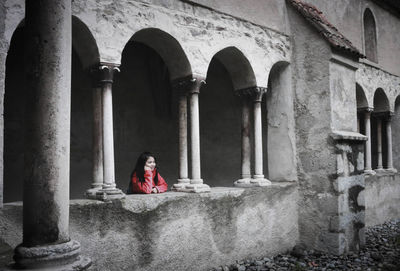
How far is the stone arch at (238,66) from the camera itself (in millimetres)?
6035

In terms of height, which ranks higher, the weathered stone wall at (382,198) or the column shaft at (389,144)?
the column shaft at (389,144)

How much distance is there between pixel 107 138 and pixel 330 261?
3874 millimetres

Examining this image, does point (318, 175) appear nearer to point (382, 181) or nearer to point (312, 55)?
point (312, 55)

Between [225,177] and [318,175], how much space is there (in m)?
3.11

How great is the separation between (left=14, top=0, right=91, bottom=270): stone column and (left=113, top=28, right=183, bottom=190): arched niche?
18.3 ft

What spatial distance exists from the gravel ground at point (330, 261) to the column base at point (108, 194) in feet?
6.26

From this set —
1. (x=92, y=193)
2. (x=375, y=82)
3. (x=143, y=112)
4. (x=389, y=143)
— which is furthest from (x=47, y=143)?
(x=389, y=143)

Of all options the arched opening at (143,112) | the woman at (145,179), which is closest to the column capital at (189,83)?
the woman at (145,179)

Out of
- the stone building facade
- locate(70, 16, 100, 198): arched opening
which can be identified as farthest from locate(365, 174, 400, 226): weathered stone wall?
locate(70, 16, 100, 198): arched opening

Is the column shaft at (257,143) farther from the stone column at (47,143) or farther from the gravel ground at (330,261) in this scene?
the stone column at (47,143)

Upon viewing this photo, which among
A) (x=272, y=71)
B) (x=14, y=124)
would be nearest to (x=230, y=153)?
(x=272, y=71)

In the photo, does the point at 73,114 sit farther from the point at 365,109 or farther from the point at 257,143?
the point at 365,109

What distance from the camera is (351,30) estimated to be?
30.0 ft

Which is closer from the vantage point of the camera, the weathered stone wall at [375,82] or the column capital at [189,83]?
the column capital at [189,83]
